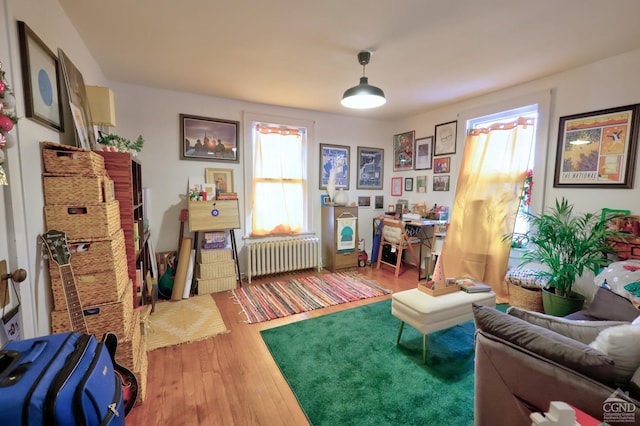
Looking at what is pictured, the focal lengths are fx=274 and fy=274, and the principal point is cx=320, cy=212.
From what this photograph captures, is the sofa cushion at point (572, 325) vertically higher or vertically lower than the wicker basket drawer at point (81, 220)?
lower

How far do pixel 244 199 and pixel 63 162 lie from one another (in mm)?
2375

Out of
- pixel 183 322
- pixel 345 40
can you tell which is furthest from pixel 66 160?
pixel 345 40

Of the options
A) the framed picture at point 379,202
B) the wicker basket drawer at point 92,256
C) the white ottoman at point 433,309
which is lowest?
the white ottoman at point 433,309

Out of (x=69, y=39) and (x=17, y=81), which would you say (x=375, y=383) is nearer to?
(x=17, y=81)

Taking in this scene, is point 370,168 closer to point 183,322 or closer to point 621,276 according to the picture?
point 621,276

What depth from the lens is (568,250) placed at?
2.50m

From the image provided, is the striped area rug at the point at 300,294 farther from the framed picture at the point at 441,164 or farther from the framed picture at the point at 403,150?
the framed picture at the point at 403,150

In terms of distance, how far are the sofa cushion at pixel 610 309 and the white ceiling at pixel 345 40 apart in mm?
1854

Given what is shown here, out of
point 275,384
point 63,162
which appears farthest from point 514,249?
point 63,162

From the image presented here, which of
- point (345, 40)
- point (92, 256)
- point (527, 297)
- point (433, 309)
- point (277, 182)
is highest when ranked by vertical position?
point (345, 40)

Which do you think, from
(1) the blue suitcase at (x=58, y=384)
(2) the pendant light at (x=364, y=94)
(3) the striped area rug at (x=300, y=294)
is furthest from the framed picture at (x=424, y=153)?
(1) the blue suitcase at (x=58, y=384)

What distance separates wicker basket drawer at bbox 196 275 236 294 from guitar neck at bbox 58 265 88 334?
1949 millimetres

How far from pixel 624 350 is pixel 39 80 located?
2.85 m

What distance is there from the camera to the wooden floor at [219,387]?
5.19ft
